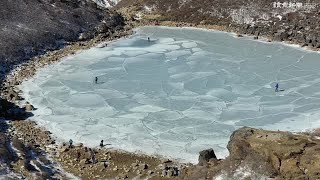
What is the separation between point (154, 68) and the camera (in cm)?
6162

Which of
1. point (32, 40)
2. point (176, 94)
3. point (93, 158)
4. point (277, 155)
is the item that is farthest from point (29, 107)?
point (277, 155)

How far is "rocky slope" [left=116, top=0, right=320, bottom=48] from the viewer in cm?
7817

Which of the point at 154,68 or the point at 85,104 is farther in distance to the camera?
the point at 154,68

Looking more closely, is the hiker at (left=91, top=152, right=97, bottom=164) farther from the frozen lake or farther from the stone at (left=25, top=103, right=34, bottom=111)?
the stone at (left=25, top=103, right=34, bottom=111)

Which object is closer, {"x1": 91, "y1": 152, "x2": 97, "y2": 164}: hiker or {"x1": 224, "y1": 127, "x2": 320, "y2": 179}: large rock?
{"x1": 224, "y1": 127, "x2": 320, "y2": 179}: large rock

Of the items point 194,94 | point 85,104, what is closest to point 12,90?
point 85,104

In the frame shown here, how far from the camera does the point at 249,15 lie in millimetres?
88500

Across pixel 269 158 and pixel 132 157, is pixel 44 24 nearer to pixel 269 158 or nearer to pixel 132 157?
pixel 132 157

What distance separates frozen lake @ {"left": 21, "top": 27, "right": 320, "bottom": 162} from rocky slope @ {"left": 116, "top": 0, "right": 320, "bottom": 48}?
686cm

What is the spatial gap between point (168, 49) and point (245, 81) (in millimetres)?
18747

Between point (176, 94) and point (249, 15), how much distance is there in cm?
4209

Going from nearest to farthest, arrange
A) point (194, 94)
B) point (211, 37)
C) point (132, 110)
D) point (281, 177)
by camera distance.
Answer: point (281, 177) → point (132, 110) → point (194, 94) → point (211, 37)

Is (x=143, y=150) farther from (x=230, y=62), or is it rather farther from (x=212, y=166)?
(x=230, y=62)

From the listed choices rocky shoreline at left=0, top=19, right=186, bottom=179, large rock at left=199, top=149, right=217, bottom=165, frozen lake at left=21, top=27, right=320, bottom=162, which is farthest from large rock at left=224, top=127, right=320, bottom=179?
frozen lake at left=21, top=27, right=320, bottom=162
